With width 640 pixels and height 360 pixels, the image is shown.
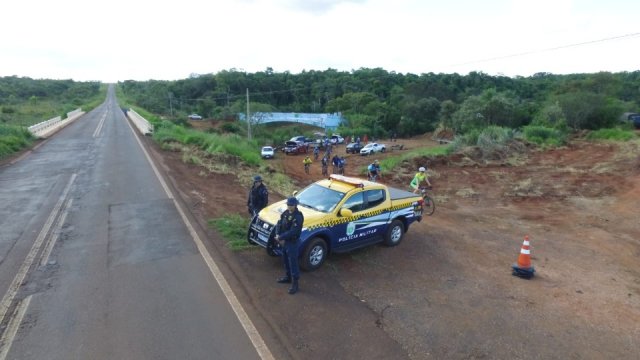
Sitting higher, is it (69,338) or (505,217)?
(69,338)

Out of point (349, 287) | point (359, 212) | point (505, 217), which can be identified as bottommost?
point (505, 217)

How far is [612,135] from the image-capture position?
123 ft

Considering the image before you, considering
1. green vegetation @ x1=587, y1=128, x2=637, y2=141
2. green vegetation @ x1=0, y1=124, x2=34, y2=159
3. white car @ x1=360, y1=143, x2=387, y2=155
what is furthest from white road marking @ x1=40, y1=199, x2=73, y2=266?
green vegetation @ x1=587, y1=128, x2=637, y2=141

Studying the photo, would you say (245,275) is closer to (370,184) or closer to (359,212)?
(359,212)

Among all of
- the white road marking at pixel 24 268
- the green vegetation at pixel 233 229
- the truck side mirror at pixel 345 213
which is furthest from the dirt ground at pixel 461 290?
the white road marking at pixel 24 268

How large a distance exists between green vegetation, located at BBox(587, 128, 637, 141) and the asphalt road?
38.3 meters

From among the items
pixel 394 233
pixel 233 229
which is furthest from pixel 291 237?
pixel 394 233

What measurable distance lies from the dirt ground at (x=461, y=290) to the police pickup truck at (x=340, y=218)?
352 millimetres

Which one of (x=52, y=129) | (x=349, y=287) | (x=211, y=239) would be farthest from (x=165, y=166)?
(x=52, y=129)

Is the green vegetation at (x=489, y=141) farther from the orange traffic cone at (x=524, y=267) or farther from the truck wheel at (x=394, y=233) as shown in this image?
the orange traffic cone at (x=524, y=267)

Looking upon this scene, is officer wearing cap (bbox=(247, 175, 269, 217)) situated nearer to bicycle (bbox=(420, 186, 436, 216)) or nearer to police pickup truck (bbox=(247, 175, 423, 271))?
police pickup truck (bbox=(247, 175, 423, 271))

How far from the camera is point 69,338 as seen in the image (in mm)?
5629

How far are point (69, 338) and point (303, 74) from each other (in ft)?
406

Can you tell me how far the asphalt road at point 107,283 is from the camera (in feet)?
18.2
